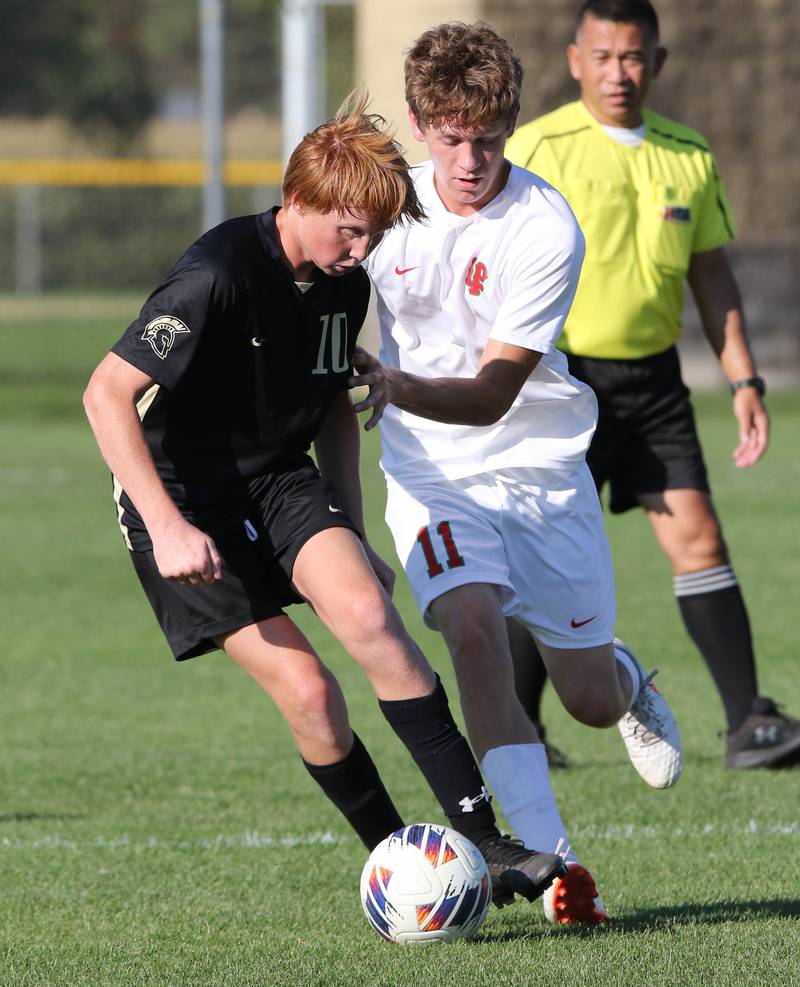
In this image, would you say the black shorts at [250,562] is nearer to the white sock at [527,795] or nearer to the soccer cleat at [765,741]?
the white sock at [527,795]

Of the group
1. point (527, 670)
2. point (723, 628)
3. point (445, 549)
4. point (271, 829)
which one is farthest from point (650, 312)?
point (271, 829)

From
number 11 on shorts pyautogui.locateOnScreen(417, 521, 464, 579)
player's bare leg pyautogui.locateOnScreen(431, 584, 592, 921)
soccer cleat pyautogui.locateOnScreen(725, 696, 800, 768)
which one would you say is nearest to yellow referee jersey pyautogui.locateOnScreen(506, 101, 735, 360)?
soccer cleat pyautogui.locateOnScreen(725, 696, 800, 768)

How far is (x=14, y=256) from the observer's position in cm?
3412

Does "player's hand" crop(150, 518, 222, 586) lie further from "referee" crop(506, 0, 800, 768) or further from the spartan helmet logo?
"referee" crop(506, 0, 800, 768)

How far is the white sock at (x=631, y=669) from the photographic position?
509 centimetres

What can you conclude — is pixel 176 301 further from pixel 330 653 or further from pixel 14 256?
pixel 14 256

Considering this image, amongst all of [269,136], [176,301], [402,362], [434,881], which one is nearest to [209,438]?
[176,301]

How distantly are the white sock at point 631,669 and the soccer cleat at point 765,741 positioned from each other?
951mm

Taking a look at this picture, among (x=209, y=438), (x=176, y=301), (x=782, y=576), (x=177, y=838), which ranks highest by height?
(x=176, y=301)

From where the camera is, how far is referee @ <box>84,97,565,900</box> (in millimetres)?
3957

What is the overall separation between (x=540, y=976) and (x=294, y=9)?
17018mm

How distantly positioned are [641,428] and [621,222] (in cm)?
70

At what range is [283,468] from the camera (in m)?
4.30

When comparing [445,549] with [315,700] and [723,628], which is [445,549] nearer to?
[315,700]
